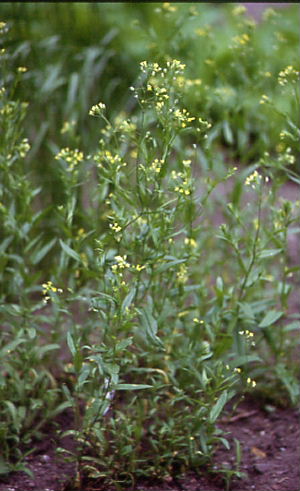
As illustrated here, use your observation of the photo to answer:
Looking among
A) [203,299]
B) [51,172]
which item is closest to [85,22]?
[51,172]

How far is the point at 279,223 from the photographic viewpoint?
2.96m

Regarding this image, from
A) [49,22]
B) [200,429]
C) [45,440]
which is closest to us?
[200,429]

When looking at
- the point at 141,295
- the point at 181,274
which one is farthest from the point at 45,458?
the point at 181,274

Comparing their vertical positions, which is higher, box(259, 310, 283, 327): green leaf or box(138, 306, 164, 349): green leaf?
box(138, 306, 164, 349): green leaf

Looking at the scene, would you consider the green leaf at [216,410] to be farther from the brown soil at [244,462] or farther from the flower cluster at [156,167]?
the flower cluster at [156,167]

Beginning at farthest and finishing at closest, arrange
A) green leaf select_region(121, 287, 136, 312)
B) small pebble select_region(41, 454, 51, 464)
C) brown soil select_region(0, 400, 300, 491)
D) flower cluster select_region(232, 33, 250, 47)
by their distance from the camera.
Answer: flower cluster select_region(232, 33, 250, 47) < small pebble select_region(41, 454, 51, 464) < brown soil select_region(0, 400, 300, 491) < green leaf select_region(121, 287, 136, 312)

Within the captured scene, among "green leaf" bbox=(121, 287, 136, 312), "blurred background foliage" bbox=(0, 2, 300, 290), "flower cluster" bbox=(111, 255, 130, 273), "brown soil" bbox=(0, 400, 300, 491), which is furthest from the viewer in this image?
"blurred background foliage" bbox=(0, 2, 300, 290)

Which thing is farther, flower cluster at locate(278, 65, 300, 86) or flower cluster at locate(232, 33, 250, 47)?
flower cluster at locate(232, 33, 250, 47)

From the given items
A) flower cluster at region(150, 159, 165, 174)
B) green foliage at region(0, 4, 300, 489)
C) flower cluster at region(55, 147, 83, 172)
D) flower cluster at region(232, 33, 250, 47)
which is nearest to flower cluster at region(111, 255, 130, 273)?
green foliage at region(0, 4, 300, 489)

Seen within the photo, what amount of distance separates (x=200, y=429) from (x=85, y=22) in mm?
2663

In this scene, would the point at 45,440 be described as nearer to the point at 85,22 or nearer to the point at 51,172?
the point at 51,172

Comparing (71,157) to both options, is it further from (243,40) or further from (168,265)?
(243,40)

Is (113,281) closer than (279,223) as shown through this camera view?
Yes

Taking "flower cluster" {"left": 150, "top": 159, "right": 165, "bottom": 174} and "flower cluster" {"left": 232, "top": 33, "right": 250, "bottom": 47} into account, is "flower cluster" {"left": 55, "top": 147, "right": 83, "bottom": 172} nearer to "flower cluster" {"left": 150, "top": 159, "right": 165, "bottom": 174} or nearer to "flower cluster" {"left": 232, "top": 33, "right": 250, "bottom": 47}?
"flower cluster" {"left": 150, "top": 159, "right": 165, "bottom": 174}
